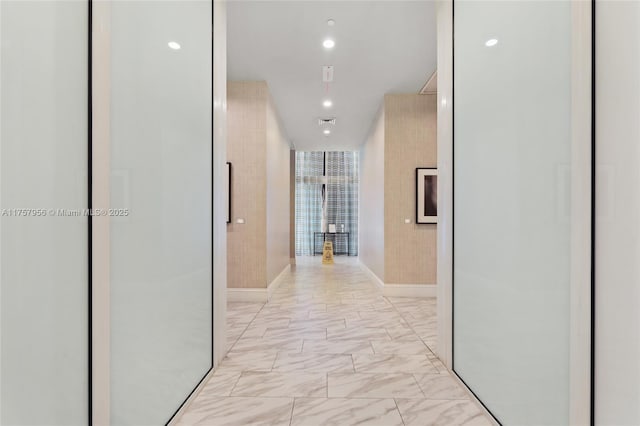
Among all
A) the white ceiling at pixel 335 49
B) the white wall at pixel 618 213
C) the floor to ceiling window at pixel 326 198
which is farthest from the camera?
the floor to ceiling window at pixel 326 198

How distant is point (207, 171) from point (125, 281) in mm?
1110

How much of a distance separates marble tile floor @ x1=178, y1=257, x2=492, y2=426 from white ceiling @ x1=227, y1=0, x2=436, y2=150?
9.89 ft

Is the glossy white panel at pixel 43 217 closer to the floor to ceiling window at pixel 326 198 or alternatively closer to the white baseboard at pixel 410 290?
the white baseboard at pixel 410 290

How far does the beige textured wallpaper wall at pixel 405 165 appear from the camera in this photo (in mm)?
5117

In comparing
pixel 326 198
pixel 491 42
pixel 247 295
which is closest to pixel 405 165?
pixel 247 295

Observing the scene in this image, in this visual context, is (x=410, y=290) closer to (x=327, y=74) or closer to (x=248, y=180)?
(x=248, y=180)

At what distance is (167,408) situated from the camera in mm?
1688

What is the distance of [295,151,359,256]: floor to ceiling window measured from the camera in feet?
36.9

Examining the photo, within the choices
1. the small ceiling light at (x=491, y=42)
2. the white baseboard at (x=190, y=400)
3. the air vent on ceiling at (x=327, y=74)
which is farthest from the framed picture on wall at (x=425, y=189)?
the white baseboard at (x=190, y=400)

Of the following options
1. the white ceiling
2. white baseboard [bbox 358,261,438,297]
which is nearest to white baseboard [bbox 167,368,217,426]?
the white ceiling

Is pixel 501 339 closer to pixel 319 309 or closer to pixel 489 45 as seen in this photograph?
pixel 489 45

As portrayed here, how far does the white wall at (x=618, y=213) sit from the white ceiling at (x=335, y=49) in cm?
228

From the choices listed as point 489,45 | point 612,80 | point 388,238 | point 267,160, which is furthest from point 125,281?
point 388,238

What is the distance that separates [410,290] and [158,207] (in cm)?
418
